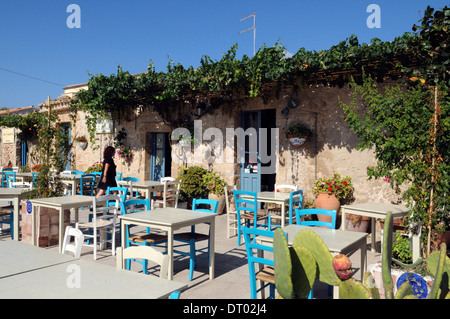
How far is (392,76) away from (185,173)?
480cm

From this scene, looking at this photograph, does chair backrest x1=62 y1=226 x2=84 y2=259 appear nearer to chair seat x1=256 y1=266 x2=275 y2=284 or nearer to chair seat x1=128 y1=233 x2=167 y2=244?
chair seat x1=128 y1=233 x2=167 y2=244

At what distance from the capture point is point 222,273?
4277 mm

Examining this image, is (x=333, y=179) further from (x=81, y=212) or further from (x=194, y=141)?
(x=81, y=212)

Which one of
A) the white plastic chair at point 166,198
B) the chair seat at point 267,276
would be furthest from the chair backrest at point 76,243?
the white plastic chair at point 166,198

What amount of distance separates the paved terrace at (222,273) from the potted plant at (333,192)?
113 cm

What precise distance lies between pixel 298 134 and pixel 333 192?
1285mm

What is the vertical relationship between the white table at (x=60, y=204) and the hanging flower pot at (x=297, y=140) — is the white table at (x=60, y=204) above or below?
below

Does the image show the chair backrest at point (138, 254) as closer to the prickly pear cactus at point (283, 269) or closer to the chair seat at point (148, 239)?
the prickly pear cactus at point (283, 269)

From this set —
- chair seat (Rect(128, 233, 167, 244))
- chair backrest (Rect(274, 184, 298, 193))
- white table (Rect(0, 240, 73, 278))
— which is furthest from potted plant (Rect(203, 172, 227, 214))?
white table (Rect(0, 240, 73, 278))

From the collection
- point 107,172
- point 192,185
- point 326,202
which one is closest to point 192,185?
point 192,185

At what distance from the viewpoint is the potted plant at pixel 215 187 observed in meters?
8.38

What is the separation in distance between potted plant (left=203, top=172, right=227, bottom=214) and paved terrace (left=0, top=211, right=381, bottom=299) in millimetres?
2516

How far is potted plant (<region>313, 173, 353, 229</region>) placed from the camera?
679cm
